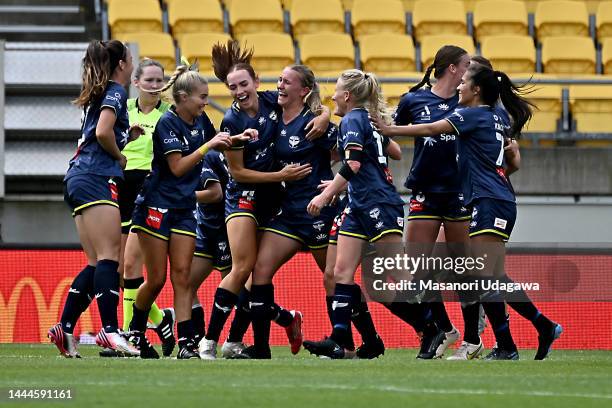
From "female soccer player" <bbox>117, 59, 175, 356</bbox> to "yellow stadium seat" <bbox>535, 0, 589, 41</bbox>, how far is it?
746 centimetres

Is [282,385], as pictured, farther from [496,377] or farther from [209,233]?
[209,233]

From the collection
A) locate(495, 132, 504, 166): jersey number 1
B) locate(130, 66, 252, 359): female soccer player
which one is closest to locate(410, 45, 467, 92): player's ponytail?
locate(495, 132, 504, 166): jersey number 1

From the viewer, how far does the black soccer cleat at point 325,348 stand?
335 inches

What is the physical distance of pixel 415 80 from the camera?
13.5m

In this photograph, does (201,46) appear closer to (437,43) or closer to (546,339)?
(437,43)

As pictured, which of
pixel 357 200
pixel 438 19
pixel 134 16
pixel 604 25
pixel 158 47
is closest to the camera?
pixel 357 200

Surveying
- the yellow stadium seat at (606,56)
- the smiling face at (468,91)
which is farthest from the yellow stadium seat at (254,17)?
the smiling face at (468,91)

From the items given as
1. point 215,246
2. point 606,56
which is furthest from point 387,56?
point 215,246

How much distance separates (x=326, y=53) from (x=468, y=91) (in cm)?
694

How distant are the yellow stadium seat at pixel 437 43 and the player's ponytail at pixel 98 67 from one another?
7523mm

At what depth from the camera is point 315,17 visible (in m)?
16.4

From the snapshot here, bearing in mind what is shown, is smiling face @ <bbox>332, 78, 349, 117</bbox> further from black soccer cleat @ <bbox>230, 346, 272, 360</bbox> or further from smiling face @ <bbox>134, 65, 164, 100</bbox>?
smiling face @ <bbox>134, 65, 164, 100</bbox>

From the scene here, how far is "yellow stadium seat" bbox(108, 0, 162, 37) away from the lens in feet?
52.0

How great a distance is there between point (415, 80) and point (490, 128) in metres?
4.84
